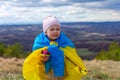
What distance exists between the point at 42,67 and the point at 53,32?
486mm

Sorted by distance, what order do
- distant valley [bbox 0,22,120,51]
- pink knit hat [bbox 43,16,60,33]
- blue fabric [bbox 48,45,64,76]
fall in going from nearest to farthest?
blue fabric [bbox 48,45,64,76] < pink knit hat [bbox 43,16,60,33] < distant valley [bbox 0,22,120,51]

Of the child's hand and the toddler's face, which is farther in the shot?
the toddler's face

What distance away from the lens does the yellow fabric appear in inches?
176

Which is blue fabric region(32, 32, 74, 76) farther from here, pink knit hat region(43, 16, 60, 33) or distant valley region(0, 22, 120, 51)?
distant valley region(0, 22, 120, 51)

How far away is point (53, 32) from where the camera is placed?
4520mm

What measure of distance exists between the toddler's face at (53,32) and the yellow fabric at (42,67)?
0.61 ft

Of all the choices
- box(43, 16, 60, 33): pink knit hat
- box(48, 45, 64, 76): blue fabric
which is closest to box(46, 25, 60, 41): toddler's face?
box(43, 16, 60, 33): pink knit hat

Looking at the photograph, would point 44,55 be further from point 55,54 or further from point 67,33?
point 67,33

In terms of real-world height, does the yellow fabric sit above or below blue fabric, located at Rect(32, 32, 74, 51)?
below

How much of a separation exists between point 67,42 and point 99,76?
5.64 m

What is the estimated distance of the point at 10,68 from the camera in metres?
11.9

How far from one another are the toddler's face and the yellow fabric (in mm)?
185

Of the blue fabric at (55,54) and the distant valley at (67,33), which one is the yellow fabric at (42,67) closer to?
the blue fabric at (55,54)

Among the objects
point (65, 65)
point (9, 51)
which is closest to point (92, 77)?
point (65, 65)
